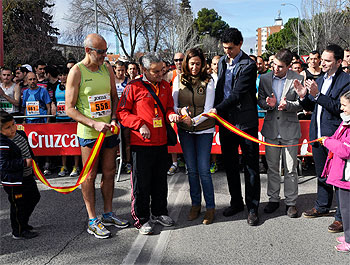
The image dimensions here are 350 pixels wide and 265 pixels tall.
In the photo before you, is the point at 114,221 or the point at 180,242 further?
the point at 114,221

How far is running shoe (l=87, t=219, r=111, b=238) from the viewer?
4.08 meters

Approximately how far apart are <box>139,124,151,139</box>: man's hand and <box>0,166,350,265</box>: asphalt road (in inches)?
47.0

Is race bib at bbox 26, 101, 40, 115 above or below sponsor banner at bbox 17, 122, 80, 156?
above

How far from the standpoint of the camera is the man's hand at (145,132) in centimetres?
396

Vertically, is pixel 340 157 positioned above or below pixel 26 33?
below

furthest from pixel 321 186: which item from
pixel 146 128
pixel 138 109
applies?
pixel 138 109

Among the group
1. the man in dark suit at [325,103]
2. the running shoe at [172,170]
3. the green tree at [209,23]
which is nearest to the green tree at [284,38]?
the green tree at [209,23]

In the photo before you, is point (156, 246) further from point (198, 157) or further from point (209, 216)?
point (198, 157)

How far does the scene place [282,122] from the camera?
15.4ft

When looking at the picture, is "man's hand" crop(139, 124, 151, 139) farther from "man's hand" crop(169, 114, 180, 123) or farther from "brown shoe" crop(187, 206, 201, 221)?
"brown shoe" crop(187, 206, 201, 221)

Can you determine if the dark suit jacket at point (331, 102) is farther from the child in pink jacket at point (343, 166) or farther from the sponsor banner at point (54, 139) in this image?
the sponsor banner at point (54, 139)

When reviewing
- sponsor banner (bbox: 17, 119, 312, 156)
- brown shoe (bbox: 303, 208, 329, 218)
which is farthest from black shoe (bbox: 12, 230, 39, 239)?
brown shoe (bbox: 303, 208, 329, 218)

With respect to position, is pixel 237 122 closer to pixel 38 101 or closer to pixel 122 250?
pixel 122 250

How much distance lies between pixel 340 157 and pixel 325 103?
0.75 metres
